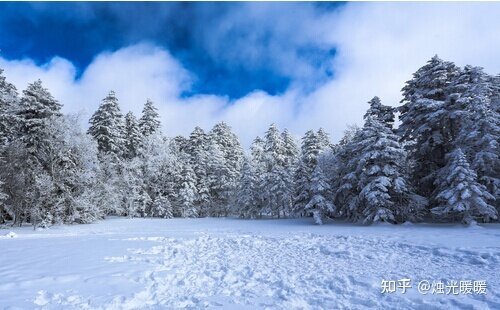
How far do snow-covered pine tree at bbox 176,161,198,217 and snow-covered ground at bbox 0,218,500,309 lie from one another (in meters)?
28.8

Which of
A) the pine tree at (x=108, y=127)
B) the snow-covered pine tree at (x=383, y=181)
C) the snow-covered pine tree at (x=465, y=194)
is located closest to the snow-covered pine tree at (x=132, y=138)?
the pine tree at (x=108, y=127)

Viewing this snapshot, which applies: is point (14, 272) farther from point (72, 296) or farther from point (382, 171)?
point (382, 171)

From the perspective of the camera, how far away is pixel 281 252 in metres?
11.4

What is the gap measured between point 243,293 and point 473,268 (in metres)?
5.69

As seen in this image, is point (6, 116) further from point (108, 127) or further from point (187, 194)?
point (187, 194)

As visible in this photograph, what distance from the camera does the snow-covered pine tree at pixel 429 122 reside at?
2144cm

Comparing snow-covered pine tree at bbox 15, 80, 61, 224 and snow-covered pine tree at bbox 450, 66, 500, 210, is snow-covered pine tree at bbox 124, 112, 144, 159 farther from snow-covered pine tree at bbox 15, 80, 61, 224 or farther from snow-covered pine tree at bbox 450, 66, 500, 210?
snow-covered pine tree at bbox 450, 66, 500, 210

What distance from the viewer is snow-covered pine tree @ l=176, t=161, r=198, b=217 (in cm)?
4147

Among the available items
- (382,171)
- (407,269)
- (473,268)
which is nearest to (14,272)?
(407,269)

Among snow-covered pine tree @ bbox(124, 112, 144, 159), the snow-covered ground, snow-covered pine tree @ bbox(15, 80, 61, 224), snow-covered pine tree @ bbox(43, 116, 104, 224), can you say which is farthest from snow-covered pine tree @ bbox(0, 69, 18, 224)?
the snow-covered ground

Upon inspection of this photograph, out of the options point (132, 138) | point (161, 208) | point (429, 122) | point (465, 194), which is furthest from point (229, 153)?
point (465, 194)

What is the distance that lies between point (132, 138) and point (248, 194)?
17.2 meters

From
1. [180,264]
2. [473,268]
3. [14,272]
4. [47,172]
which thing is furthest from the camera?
[47,172]

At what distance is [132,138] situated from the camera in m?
40.8
